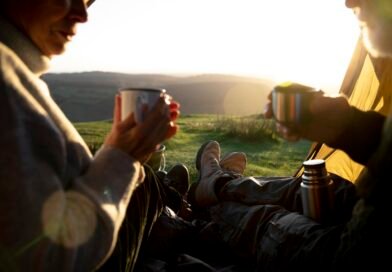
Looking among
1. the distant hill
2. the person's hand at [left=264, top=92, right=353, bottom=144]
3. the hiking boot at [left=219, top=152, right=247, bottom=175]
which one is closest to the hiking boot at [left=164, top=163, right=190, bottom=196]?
the hiking boot at [left=219, top=152, right=247, bottom=175]

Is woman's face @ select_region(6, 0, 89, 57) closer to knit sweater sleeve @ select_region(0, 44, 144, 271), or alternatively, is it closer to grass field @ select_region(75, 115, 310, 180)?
knit sweater sleeve @ select_region(0, 44, 144, 271)

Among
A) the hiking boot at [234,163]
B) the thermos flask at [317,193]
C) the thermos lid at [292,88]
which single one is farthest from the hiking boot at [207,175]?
the thermos lid at [292,88]

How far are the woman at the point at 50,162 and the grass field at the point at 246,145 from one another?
3.77 metres

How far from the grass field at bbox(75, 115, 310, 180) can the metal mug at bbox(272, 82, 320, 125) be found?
11.2 ft

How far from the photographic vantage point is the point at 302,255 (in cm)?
194

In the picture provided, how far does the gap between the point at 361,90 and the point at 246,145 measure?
4553 millimetres

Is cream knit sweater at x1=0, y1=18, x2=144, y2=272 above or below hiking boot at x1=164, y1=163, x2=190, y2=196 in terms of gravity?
above

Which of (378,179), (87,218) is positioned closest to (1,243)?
(87,218)

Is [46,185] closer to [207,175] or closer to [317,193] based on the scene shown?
[317,193]

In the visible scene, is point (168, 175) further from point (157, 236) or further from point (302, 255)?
point (302, 255)

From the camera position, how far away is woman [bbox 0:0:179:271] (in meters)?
1.17

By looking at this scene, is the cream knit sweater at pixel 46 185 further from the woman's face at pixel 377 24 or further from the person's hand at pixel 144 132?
the woman's face at pixel 377 24

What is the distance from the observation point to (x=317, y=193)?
7.42 feet

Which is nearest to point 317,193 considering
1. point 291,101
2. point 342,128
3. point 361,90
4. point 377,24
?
point 342,128
